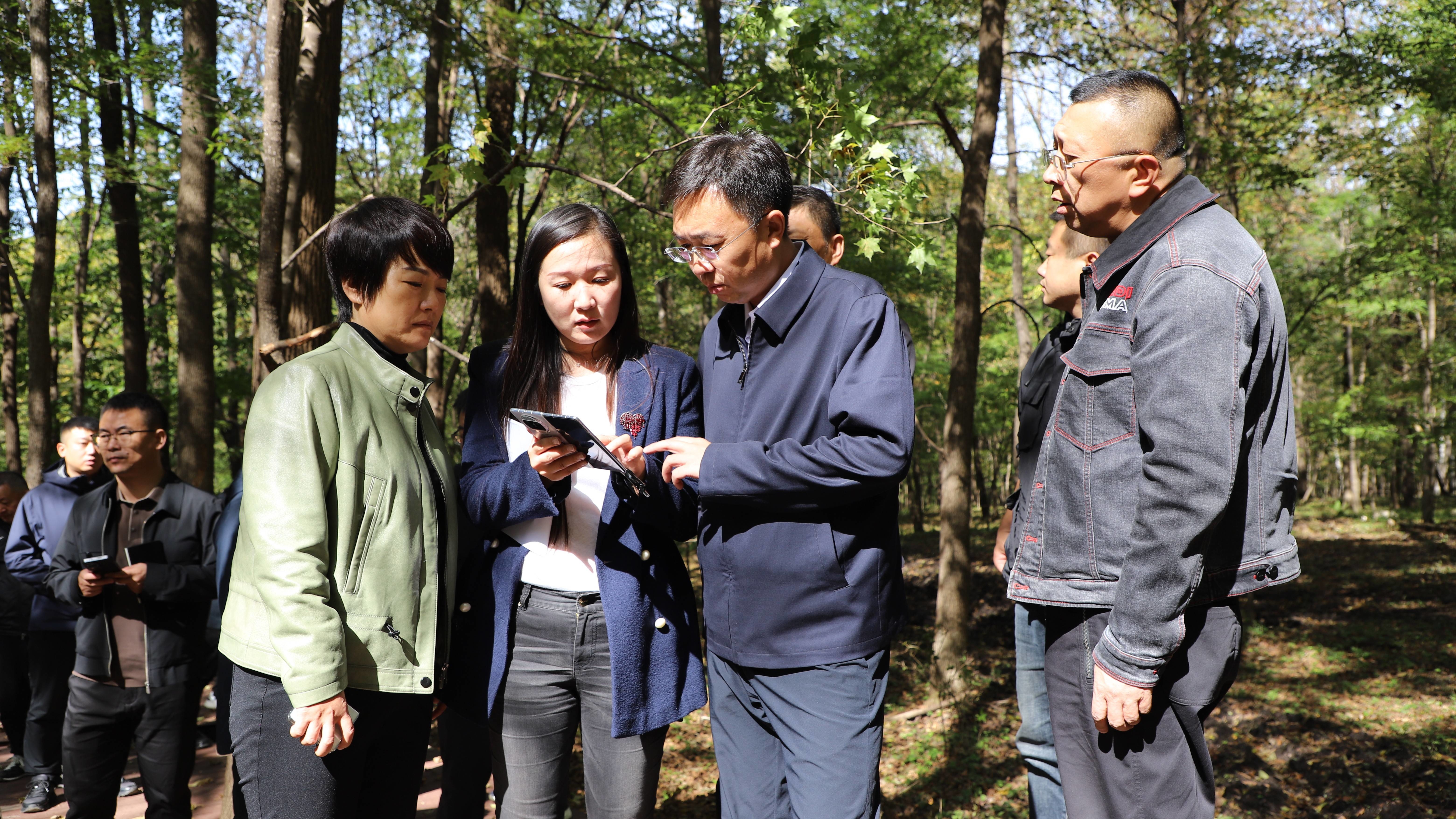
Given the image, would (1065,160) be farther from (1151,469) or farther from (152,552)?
(152,552)

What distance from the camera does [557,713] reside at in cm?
233

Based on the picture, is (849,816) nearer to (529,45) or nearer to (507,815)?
(507,815)

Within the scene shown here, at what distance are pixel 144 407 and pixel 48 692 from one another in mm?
2663

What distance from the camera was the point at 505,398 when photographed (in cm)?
244

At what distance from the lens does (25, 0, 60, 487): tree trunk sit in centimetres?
777

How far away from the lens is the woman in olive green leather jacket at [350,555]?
1.98m

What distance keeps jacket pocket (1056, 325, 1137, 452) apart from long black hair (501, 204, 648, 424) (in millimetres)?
1142

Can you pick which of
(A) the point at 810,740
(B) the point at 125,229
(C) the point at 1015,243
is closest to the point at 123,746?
(A) the point at 810,740

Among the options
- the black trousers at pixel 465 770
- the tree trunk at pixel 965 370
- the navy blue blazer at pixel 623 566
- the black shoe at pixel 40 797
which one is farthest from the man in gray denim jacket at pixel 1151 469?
the black shoe at pixel 40 797

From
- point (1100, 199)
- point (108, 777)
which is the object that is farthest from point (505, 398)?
point (108, 777)

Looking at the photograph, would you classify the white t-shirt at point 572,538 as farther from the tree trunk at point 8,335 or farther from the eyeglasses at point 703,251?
the tree trunk at point 8,335

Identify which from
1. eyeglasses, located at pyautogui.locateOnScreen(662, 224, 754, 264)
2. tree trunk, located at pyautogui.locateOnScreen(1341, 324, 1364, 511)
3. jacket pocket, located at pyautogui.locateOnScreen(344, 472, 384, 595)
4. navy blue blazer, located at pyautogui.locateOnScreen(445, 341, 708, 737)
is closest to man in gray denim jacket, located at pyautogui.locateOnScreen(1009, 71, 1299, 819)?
eyeglasses, located at pyautogui.locateOnScreen(662, 224, 754, 264)

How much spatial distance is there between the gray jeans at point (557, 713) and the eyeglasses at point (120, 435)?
8.81 feet

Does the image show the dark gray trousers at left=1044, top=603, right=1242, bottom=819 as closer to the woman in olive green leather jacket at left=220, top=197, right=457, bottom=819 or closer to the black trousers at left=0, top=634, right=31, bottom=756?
the woman in olive green leather jacket at left=220, top=197, right=457, bottom=819
